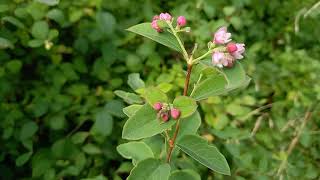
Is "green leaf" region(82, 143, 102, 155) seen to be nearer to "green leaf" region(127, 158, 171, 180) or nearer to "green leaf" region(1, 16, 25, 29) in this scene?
"green leaf" region(1, 16, 25, 29)

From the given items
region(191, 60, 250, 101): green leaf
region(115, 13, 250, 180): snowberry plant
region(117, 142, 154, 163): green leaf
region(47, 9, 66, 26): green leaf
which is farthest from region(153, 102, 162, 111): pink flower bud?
region(47, 9, 66, 26): green leaf

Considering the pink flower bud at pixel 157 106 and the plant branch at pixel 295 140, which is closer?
the pink flower bud at pixel 157 106

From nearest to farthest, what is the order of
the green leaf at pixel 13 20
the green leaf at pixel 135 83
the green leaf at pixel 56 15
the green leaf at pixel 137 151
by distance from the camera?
1. the green leaf at pixel 137 151
2. the green leaf at pixel 135 83
3. the green leaf at pixel 13 20
4. the green leaf at pixel 56 15

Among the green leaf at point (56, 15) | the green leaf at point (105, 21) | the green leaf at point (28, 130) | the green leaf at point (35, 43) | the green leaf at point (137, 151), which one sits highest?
the green leaf at point (56, 15)

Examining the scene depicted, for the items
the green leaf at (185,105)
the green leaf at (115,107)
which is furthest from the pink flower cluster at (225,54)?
the green leaf at (115,107)

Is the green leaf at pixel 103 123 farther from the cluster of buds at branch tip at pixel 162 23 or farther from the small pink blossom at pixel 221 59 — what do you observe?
the small pink blossom at pixel 221 59

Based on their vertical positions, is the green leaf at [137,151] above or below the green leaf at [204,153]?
below

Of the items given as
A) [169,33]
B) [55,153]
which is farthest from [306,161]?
[169,33]
